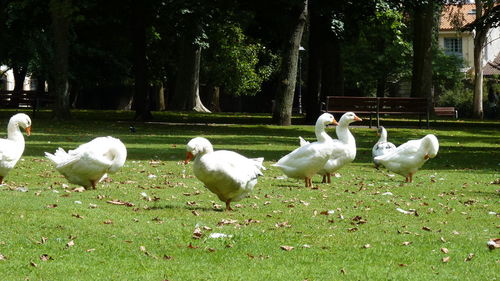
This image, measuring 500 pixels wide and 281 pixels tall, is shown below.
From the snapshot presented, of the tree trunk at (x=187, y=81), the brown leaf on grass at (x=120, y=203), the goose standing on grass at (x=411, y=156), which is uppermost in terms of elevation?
the tree trunk at (x=187, y=81)

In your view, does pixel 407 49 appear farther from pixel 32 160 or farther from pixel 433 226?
pixel 433 226

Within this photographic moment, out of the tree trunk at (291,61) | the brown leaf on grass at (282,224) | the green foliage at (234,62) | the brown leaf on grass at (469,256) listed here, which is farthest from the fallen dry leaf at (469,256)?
the green foliage at (234,62)

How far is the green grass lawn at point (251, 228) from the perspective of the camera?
8320 mm

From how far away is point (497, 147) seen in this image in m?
28.6

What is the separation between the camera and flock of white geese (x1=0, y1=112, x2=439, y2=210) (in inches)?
455

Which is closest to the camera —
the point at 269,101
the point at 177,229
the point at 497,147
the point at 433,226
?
the point at 177,229

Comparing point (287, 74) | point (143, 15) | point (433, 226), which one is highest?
point (143, 15)

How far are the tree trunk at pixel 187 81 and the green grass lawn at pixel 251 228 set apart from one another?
40.9 meters

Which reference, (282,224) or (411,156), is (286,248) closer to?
(282,224)

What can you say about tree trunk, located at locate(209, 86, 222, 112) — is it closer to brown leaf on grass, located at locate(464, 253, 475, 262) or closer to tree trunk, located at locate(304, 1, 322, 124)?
tree trunk, located at locate(304, 1, 322, 124)

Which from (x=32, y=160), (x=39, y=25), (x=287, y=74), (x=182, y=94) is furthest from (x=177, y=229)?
(x=182, y=94)

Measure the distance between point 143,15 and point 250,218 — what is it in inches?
1101

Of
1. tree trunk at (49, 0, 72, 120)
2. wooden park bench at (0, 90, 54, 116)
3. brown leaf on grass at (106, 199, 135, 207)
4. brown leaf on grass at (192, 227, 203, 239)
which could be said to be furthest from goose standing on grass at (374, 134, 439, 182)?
wooden park bench at (0, 90, 54, 116)

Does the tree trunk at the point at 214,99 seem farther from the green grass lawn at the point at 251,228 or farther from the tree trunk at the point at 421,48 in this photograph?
the green grass lawn at the point at 251,228
